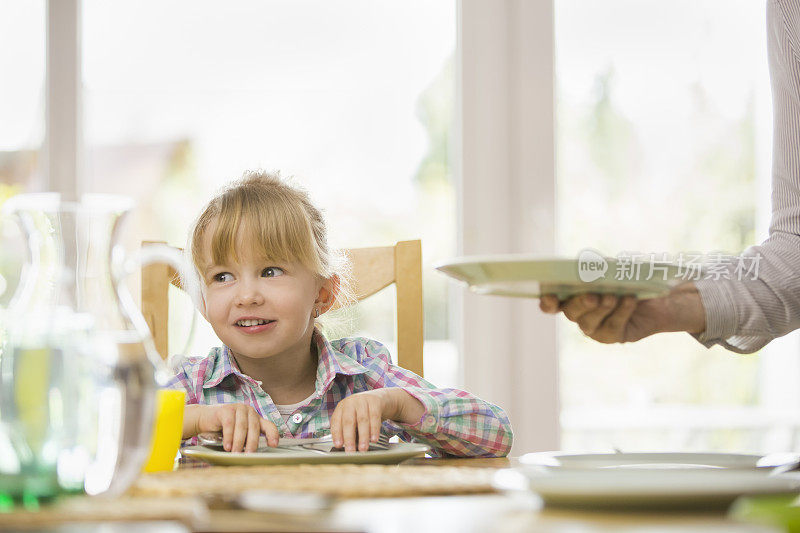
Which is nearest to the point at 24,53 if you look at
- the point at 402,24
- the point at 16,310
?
the point at 402,24

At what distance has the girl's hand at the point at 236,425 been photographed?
986 mm

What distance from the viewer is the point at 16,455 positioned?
21.4 inches

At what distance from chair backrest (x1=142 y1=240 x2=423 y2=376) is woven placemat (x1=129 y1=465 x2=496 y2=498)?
25.7 inches

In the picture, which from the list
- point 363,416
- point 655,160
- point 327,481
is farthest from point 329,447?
point 655,160

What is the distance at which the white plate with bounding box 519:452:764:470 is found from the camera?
0.71m

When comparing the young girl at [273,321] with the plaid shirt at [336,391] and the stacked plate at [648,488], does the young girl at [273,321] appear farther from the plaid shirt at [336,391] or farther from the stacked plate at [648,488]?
the stacked plate at [648,488]

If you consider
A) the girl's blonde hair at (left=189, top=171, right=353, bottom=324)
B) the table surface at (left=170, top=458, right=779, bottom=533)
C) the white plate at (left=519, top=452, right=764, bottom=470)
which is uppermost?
the girl's blonde hair at (left=189, top=171, right=353, bottom=324)

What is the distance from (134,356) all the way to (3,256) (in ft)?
5.08

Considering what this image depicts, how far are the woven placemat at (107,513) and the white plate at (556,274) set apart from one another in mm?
276

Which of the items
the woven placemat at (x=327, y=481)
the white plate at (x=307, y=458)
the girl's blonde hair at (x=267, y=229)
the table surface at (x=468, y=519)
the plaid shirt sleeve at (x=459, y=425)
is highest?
the girl's blonde hair at (x=267, y=229)

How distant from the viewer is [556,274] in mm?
673

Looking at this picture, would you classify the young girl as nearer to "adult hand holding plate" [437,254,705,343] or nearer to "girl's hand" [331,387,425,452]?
"girl's hand" [331,387,425,452]

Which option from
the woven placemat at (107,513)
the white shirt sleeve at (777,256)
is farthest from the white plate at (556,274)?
the white shirt sleeve at (777,256)

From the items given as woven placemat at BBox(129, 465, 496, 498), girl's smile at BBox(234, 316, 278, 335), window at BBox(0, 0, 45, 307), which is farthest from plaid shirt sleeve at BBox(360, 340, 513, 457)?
window at BBox(0, 0, 45, 307)
